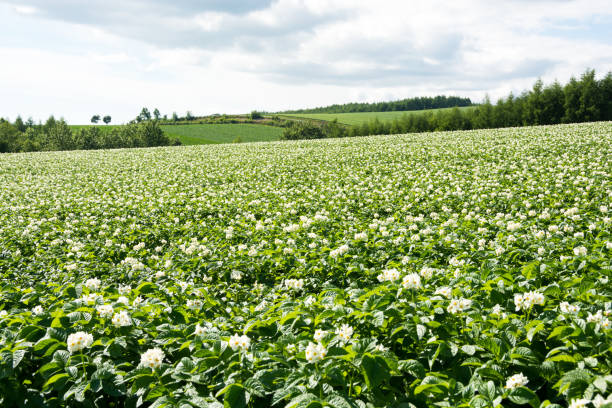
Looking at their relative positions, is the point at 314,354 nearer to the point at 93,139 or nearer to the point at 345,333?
the point at 345,333

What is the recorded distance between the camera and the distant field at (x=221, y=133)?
95.2 meters

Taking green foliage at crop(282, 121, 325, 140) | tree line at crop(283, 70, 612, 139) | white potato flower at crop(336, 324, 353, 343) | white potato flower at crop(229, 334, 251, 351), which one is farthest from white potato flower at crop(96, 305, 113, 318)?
green foliage at crop(282, 121, 325, 140)

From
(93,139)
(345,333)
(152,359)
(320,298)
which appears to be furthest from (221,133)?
(345,333)

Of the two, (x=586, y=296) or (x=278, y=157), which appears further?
(x=278, y=157)

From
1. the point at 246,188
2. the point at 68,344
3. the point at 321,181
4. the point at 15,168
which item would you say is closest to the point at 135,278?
the point at 68,344

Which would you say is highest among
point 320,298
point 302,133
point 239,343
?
point 302,133

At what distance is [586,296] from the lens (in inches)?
161

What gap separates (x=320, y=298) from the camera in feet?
15.5

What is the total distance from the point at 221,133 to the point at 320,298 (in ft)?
335

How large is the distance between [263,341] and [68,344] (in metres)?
1.82

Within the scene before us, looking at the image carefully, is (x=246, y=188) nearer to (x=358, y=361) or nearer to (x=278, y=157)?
(x=278, y=157)

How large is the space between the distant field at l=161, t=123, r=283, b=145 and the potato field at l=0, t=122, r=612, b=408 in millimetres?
81660

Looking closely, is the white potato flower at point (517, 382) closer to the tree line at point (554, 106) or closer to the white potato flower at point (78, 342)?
the white potato flower at point (78, 342)

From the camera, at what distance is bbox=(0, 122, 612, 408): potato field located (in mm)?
3053
